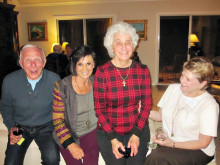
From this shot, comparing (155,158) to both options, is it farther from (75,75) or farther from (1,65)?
(1,65)

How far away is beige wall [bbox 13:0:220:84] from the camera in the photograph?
19.3 feet

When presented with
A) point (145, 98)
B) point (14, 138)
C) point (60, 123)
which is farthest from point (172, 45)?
point (14, 138)

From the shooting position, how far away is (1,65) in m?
4.05

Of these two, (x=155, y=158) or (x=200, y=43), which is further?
(x=200, y=43)

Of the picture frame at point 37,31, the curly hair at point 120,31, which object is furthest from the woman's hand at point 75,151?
the picture frame at point 37,31

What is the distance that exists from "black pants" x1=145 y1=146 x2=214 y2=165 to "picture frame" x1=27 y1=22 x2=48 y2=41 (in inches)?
245

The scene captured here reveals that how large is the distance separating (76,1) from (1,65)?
11.0ft

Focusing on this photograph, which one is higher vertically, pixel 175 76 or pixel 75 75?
pixel 75 75

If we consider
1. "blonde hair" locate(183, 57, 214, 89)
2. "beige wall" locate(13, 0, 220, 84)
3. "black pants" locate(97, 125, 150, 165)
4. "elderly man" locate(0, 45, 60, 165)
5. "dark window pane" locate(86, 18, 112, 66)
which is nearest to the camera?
"blonde hair" locate(183, 57, 214, 89)

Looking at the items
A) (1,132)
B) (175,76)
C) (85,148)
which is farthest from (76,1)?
(85,148)

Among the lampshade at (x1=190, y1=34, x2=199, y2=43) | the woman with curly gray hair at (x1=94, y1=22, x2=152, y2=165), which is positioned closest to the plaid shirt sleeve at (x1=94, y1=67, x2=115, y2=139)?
the woman with curly gray hair at (x1=94, y1=22, x2=152, y2=165)

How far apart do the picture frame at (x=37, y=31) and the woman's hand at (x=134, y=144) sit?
6.05 m

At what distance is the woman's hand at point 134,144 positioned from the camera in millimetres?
1414

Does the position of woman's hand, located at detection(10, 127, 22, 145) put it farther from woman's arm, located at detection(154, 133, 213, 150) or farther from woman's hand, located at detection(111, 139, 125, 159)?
woman's arm, located at detection(154, 133, 213, 150)
